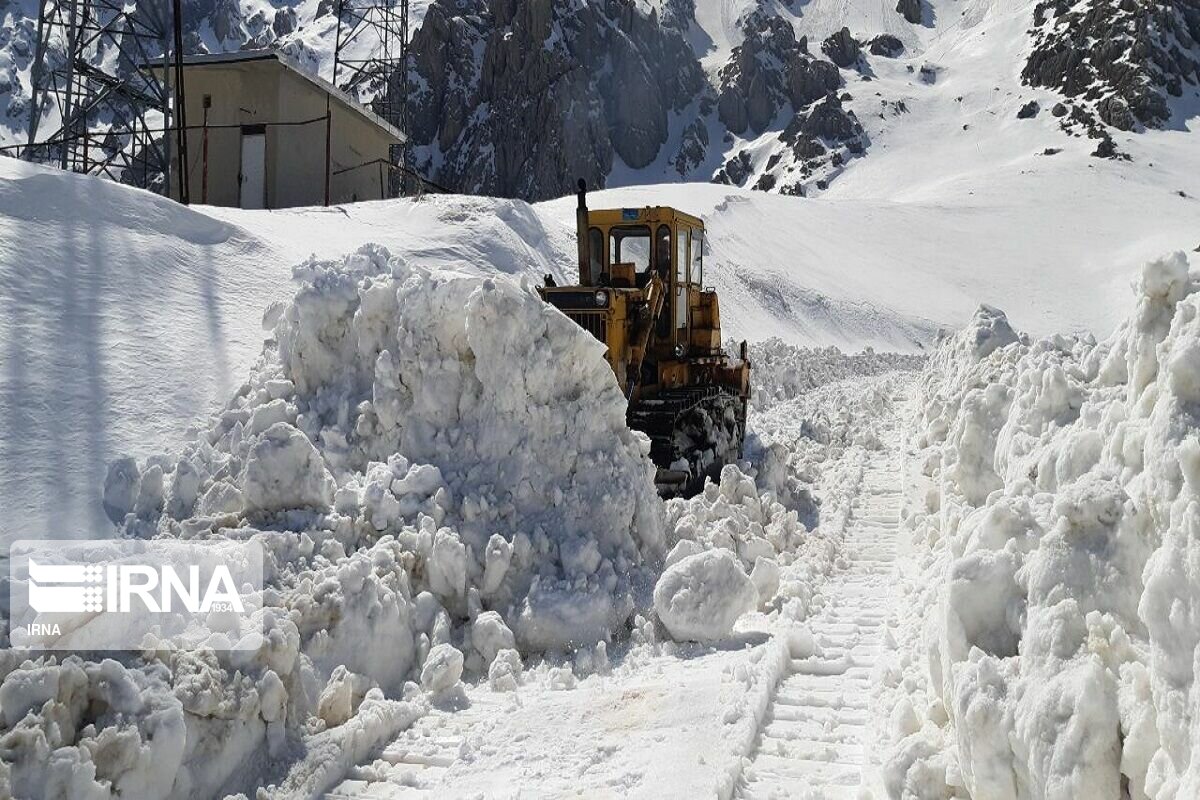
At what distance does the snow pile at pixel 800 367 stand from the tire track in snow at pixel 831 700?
10651 millimetres

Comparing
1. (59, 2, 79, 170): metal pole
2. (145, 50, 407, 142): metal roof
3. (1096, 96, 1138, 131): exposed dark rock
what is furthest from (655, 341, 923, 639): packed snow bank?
(1096, 96, 1138, 131): exposed dark rock

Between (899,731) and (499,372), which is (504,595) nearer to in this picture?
(499,372)

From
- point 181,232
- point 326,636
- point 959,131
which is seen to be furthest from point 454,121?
point 326,636

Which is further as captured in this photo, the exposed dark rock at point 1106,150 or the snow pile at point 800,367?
the exposed dark rock at point 1106,150

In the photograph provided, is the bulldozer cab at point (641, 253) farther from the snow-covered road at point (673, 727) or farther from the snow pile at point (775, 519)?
the snow-covered road at point (673, 727)

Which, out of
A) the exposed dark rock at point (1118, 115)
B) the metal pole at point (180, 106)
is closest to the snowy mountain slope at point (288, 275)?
the metal pole at point (180, 106)

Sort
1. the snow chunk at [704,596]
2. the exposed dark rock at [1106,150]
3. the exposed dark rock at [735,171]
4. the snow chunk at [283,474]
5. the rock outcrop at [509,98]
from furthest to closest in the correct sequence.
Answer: the exposed dark rock at [735,171] < the rock outcrop at [509,98] < the exposed dark rock at [1106,150] < the snow chunk at [704,596] < the snow chunk at [283,474]

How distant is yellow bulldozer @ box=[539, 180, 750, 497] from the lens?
980cm

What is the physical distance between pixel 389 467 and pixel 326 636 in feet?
4.80

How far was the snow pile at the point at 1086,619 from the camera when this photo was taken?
3.00m

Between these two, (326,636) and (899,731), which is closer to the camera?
(899,731)

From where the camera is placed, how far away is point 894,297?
41.2 m

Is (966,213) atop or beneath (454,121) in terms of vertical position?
beneath

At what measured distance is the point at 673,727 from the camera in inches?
192
